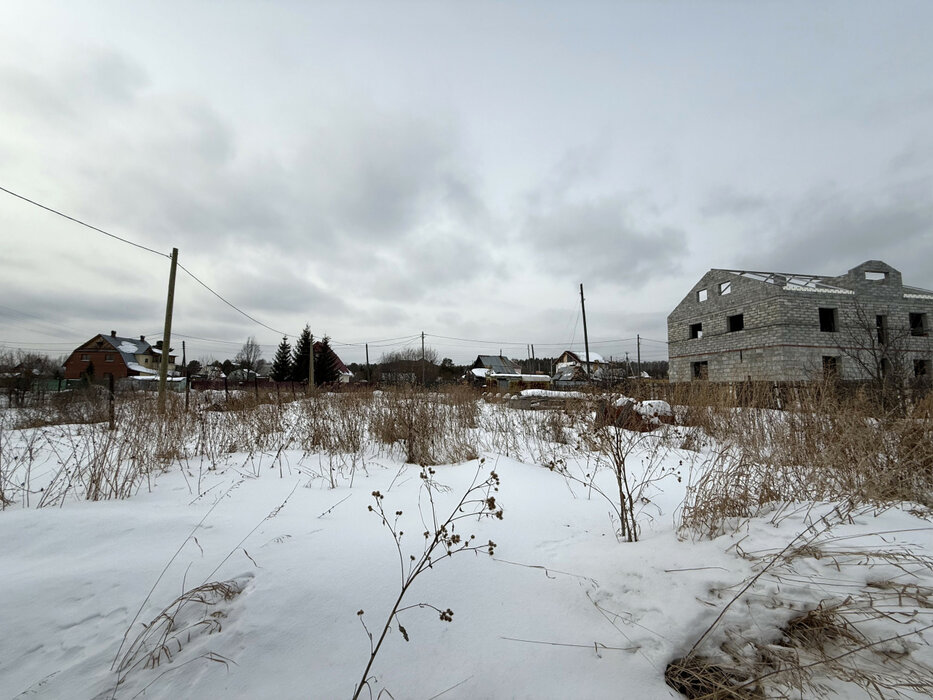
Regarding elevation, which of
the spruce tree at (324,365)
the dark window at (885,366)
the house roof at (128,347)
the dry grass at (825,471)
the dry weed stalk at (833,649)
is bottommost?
the dry weed stalk at (833,649)

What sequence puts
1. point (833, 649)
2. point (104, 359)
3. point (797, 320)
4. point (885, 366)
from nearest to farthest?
point (833, 649) → point (885, 366) → point (797, 320) → point (104, 359)

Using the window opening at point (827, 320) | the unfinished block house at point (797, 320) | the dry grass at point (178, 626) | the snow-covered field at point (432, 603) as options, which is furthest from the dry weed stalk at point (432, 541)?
the window opening at point (827, 320)

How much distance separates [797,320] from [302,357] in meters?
34.2

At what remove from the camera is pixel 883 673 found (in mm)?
1269

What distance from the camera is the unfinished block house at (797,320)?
17.6 m

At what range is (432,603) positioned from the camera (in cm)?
171

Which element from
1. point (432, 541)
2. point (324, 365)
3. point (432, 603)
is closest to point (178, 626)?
point (432, 603)

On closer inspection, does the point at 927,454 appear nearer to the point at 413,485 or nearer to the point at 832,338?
the point at 413,485

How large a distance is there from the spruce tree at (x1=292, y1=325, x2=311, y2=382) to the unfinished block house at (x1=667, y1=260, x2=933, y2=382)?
96.2 feet

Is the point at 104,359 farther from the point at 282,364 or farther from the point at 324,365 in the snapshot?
the point at 324,365

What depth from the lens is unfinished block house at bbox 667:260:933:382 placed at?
1762cm

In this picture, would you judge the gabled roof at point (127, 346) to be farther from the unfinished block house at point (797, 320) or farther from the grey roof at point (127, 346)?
the unfinished block house at point (797, 320)

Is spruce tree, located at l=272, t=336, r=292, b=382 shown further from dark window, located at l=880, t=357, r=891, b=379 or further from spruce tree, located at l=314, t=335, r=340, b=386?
dark window, located at l=880, t=357, r=891, b=379

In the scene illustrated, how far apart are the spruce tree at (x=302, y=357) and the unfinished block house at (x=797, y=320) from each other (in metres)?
29.3
